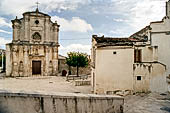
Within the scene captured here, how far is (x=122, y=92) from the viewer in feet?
45.1

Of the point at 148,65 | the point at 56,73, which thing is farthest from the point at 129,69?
the point at 56,73

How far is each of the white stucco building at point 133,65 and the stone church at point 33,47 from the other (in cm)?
1916

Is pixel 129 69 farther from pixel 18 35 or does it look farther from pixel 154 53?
pixel 18 35

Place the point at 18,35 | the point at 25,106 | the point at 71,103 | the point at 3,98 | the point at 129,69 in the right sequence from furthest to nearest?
1. the point at 18,35
2. the point at 129,69
3. the point at 71,103
4. the point at 25,106
5. the point at 3,98

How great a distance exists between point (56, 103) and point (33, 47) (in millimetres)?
27918

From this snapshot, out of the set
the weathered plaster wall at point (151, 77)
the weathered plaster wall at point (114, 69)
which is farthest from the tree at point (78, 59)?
the weathered plaster wall at point (151, 77)

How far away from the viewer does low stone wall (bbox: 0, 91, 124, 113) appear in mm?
3822

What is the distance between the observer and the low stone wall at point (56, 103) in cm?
382

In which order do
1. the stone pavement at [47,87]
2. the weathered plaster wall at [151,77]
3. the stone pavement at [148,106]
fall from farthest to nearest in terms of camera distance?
the stone pavement at [47,87] → the weathered plaster wall at [151,77] → the stone pavement at [148,106]

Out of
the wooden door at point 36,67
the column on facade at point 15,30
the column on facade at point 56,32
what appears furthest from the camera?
the column on facade at point 56,32

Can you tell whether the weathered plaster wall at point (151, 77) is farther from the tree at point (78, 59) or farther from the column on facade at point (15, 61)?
the column on facade at point (15, 61)

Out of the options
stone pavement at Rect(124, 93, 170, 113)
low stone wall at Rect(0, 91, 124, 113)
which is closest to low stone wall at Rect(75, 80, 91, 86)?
stone pavement at Rect(124, 93, 170, 113)

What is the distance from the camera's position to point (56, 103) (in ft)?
15.1

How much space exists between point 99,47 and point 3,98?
1086 cm
